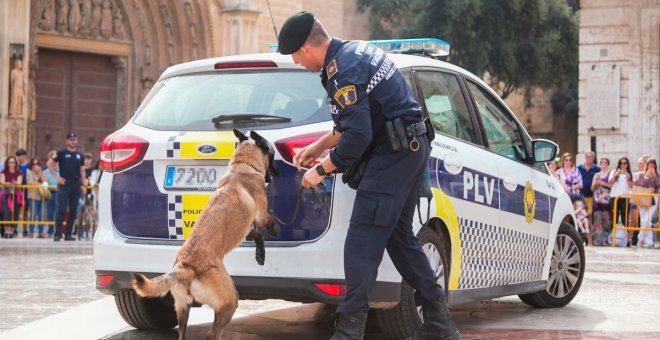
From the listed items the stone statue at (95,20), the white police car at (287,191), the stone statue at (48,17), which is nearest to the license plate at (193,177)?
the white police car at (287,191)

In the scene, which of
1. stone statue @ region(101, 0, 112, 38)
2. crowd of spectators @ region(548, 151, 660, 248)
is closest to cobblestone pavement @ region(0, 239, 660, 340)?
crowd of spectators @ region(548, 151, 660, 248)

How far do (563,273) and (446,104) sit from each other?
7.52ft

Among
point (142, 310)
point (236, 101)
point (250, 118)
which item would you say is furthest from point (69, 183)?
point (250, 118)

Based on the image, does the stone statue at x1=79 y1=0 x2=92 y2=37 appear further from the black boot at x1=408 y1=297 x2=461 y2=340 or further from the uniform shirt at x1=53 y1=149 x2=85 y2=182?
the black boot at x1=408 y1=297 x2=461 y2=340

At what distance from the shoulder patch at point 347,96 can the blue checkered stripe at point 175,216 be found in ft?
4.54

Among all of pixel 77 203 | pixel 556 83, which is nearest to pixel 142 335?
pixel 77 203

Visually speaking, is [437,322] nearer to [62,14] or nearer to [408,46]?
[408,46]

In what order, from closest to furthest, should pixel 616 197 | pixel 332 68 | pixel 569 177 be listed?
pixel 332 68
pixel 569 177
pixel 616 197

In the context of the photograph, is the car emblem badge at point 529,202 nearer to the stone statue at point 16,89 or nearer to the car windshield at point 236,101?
the car windshield at point 236,101

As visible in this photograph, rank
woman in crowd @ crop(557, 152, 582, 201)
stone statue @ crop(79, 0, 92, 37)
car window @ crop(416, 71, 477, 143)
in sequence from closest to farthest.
Result: car window @ crop(416, 71, 477, 143) < woman in crowd @ crop(557, 152, 582, 201) < stone statue @ crop(79, 0, 92, 37)

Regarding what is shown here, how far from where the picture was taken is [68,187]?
66.0ft

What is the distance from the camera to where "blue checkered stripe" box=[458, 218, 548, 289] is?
7113mm

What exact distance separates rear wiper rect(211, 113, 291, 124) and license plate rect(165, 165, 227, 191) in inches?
11.5

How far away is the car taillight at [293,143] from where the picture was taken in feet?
20.2
